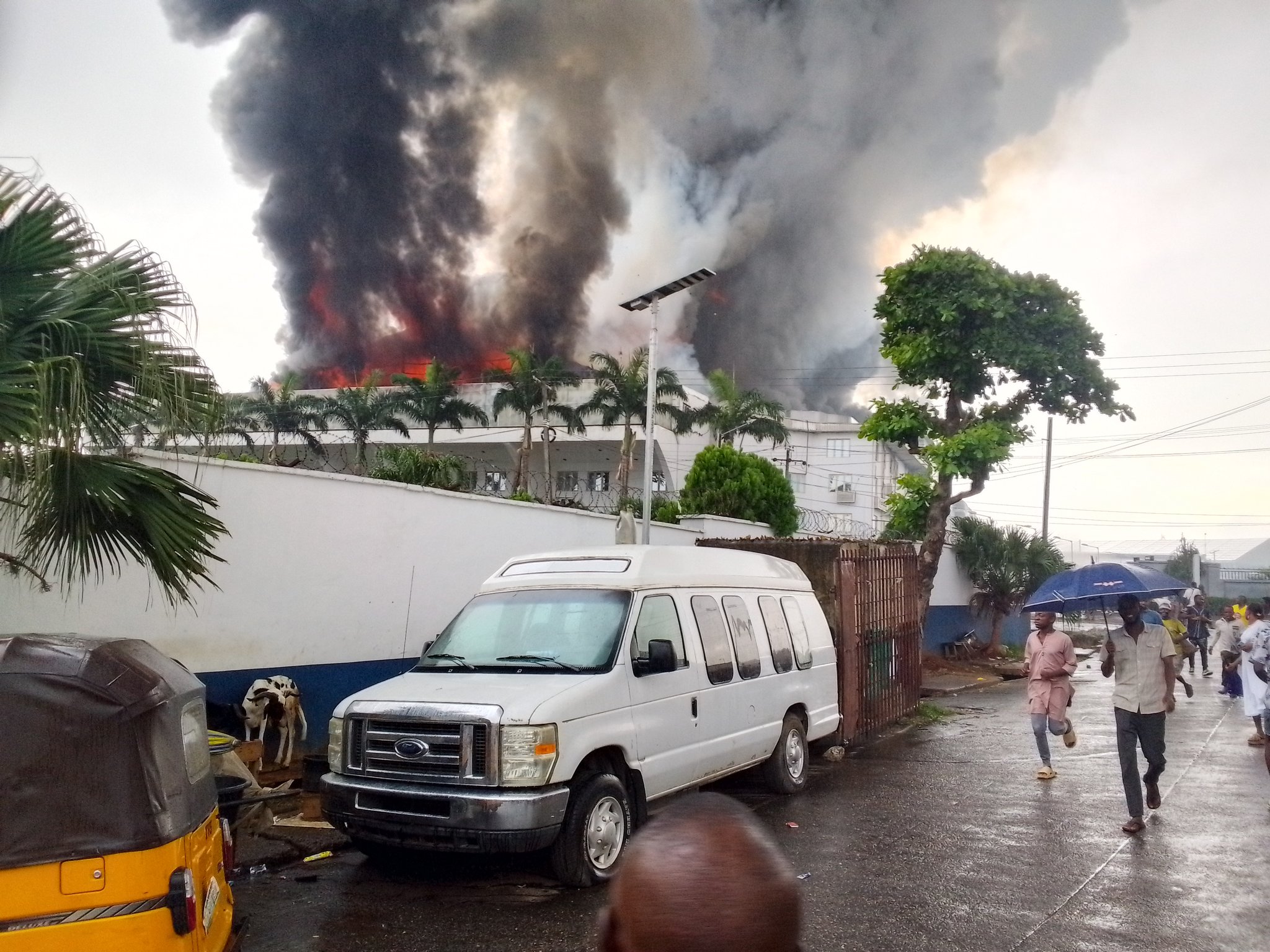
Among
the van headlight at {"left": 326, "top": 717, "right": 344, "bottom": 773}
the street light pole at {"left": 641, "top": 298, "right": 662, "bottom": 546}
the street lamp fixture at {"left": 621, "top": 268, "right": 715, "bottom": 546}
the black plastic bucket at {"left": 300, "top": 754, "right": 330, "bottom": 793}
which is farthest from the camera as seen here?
the street lamp fixture at {"left": 621, "top": 268, "right": 715, "bottom": 546}

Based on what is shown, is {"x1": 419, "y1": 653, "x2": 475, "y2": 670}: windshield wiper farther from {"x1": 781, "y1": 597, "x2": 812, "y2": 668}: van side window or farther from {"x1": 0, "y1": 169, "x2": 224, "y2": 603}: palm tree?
{"x1": 781, "y1": 597, "x2": 812, "y2": 668}: van side window

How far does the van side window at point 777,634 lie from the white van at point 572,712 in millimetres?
25

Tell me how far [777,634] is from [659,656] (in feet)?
8.67

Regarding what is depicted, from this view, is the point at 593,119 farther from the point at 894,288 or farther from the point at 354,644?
the point at 354,644

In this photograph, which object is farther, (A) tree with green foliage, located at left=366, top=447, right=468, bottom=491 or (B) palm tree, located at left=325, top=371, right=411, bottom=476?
(B) palm tree, located at left=325, top=371, right=411, bottom=476

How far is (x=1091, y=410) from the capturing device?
20.7 meters

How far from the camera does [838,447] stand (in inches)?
2366

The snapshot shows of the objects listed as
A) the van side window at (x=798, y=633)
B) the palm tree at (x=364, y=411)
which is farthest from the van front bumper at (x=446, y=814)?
the palm tree at (x=364, y=411)

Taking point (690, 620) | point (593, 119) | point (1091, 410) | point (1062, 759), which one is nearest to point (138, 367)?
point (690, 620)

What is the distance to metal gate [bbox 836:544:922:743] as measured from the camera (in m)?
12.8

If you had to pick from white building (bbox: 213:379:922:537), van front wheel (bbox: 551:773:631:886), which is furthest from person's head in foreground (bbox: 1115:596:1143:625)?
white building (bbox: 213:379:922:537)

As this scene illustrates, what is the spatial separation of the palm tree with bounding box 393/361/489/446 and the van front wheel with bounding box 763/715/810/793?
146ft

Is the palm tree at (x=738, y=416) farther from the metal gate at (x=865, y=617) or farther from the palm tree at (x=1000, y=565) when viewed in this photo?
the metal gate at (x=865, y=617)

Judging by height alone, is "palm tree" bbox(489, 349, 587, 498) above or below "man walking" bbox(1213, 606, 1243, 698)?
above
